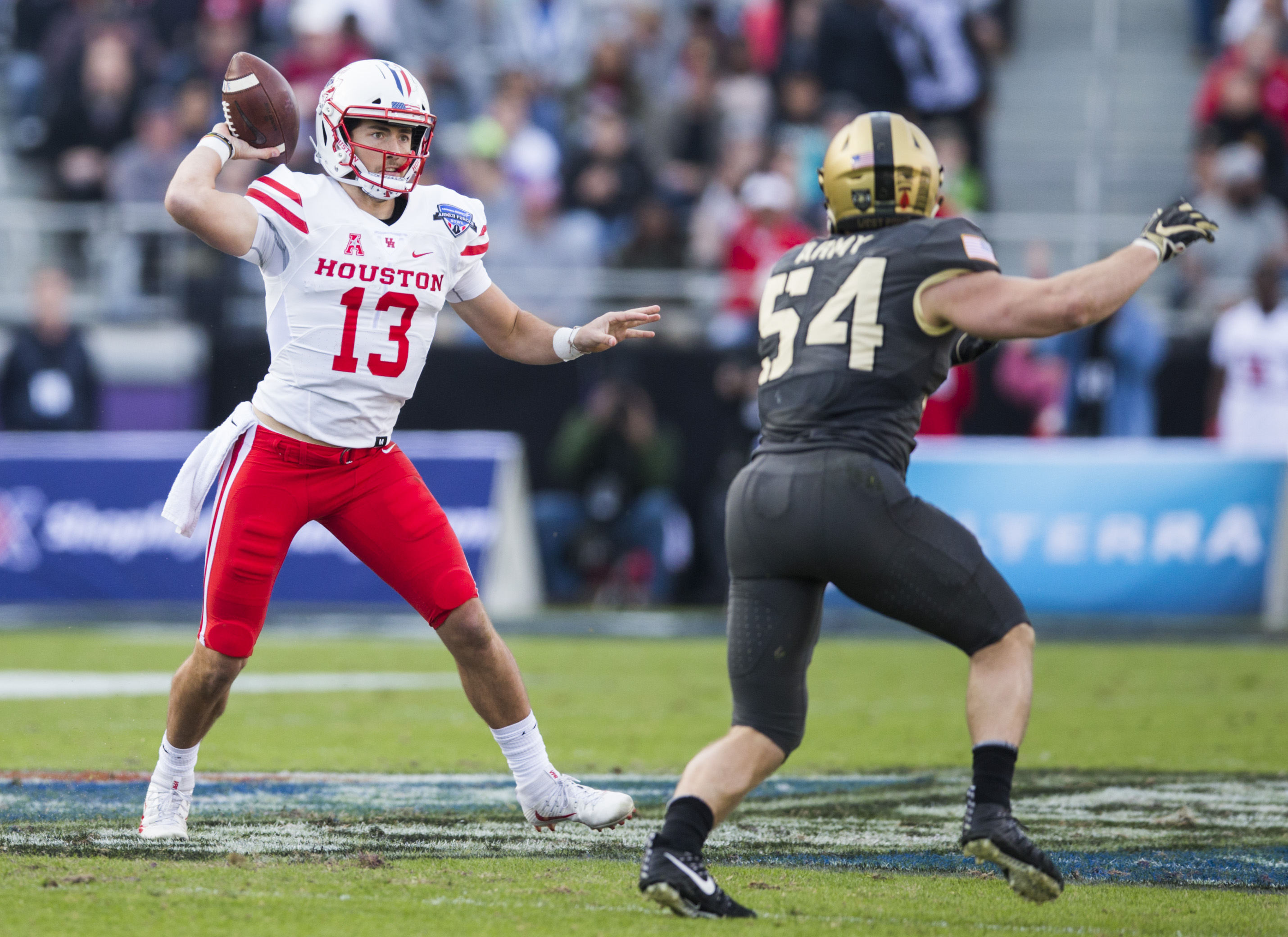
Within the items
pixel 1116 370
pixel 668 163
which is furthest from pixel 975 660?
pixel 668 163

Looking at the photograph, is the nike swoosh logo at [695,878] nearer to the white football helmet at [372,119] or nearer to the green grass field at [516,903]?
the green grass field at [516,903]

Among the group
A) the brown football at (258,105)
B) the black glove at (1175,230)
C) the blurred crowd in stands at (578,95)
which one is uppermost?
the blurred crowd in stands at (578,95)

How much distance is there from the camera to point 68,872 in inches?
171

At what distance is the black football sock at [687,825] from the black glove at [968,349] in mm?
1337

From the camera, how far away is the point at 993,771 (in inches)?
158

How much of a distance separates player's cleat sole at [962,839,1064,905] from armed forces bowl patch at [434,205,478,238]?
2263 millimetres

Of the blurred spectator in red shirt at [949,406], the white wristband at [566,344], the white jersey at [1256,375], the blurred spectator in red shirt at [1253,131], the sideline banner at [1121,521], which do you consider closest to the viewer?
the white wristband at [566,344]

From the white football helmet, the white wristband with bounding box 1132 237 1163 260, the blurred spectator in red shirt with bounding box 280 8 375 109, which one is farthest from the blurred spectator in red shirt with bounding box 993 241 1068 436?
the white wristband with bounding box 1132 237 1163 260

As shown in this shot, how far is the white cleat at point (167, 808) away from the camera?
4.87 m

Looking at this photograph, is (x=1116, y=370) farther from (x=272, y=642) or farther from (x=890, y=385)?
(x=890, y=385)

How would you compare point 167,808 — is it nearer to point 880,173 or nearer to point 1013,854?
point 1013,854

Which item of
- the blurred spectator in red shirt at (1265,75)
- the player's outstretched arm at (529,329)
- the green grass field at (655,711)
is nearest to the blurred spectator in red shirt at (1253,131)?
the blurred spectator in red shirt at (1265,75)

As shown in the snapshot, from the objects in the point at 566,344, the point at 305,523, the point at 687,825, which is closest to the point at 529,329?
the point at 566,344

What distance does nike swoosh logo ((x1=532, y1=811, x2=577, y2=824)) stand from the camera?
202 inches
